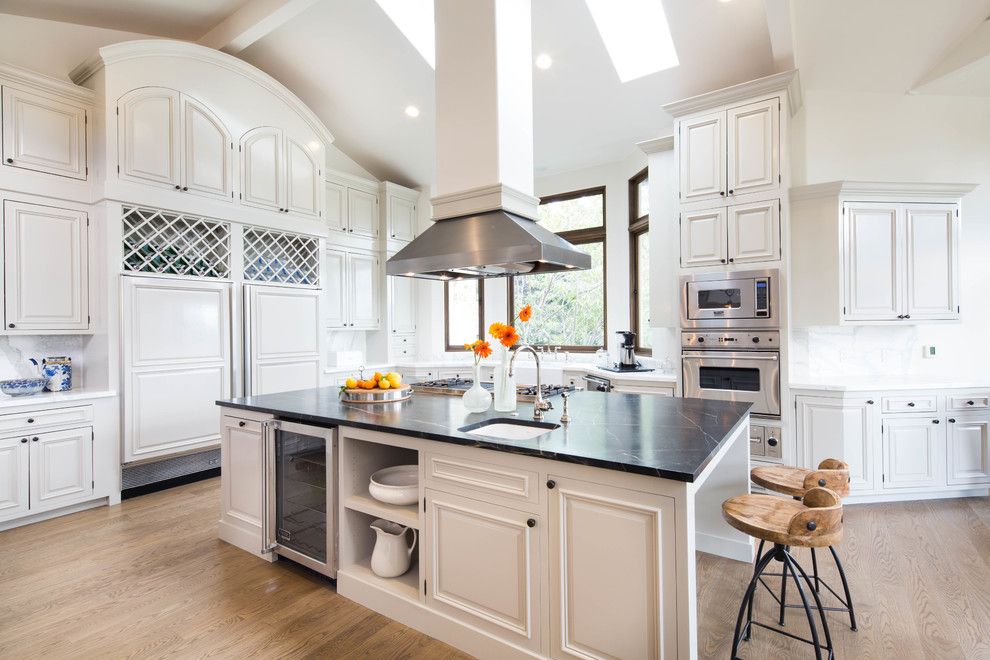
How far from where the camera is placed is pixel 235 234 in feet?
14.1

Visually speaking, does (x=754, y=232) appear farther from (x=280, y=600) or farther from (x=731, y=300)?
(x=280, y=600)

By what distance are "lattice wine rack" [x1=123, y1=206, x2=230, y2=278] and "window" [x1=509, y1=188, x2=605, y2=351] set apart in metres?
2.92

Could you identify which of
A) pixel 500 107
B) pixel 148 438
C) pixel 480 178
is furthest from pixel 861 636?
pixel 148 438

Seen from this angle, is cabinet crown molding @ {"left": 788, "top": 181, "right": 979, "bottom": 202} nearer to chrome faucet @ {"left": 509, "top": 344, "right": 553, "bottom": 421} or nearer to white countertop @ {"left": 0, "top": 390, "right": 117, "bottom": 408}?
chrome faucet @ {"left": 509, "top": 344, "right": 553, "bottom": 421}

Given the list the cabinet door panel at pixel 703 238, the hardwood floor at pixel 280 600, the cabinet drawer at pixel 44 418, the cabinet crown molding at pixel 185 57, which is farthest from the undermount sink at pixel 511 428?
the cabinet crown molding at pixel 185 57

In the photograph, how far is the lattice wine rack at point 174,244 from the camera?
3773 mm

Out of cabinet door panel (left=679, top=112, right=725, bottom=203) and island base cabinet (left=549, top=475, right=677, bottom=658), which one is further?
cabinet door panel (left=679, top=112, right=725, bottom=203)

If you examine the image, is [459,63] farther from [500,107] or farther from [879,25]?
[879,25]

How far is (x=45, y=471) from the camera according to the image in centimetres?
330

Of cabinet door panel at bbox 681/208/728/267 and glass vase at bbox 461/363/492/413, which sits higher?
cabinet door panel at bbox 681/208/728/267

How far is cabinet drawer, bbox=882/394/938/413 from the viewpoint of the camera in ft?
11.3

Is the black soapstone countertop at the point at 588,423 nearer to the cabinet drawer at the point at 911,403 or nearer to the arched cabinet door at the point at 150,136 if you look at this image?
the cabinet drawer at the point at 911,403

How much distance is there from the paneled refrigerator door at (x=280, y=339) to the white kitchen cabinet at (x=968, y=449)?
5306 mm

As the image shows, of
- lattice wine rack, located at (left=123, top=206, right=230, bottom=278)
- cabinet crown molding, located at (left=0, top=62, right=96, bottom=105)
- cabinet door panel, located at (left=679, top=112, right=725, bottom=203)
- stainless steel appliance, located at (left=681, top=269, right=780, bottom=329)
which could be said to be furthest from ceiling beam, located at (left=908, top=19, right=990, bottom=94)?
cabinet crown molding, located at (left=0, top=62, right=96, bottom=105)
